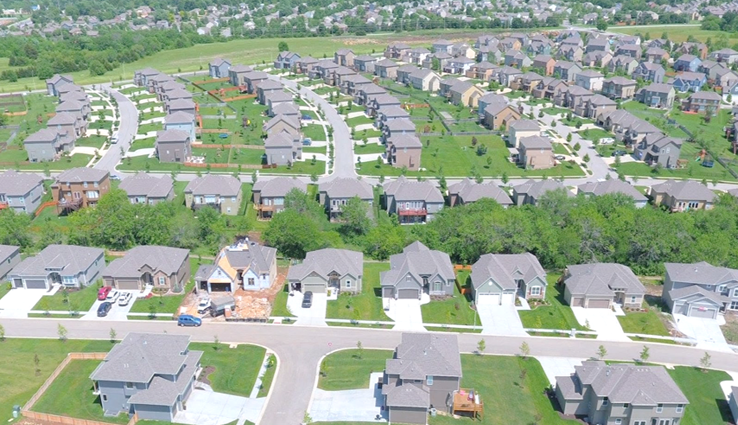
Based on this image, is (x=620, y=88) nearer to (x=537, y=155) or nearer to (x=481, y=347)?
(x=537, y=155)

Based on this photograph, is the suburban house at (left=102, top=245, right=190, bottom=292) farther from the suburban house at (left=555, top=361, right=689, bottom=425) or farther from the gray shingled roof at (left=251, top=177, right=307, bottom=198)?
the suburban house at (left=555, top=361, right=689, bottom=425)

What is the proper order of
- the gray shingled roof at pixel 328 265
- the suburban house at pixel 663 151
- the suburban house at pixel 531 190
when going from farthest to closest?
the suburban house at pixel 663 151 → the suburban house at pixel 531 190 → the gray shingled roof at pixel 328 265

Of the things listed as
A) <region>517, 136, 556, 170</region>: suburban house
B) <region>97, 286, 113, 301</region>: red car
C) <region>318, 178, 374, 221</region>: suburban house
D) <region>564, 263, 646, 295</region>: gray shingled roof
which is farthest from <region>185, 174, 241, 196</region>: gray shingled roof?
<region>517, 136, 556, 170</region>: suburban house

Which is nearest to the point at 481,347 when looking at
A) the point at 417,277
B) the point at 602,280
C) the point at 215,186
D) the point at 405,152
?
the point at 417,277

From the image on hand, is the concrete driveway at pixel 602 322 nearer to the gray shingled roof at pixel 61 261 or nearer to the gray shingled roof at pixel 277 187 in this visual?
the gray shingled roof at pixel 277 187

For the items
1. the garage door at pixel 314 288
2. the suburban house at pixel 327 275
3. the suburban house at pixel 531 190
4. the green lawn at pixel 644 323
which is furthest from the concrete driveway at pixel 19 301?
the suburban house at pixel 531 190

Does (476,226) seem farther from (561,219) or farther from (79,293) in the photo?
(79,293)
